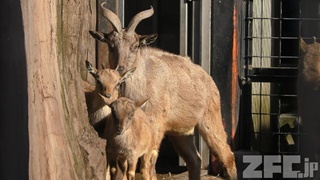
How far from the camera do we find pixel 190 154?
32.9 feet

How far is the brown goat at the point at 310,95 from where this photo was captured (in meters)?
9.38

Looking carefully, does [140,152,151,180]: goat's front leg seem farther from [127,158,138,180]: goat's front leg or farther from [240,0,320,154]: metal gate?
[240,0,320,154]: metal gate

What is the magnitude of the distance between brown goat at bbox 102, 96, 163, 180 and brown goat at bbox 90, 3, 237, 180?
0.30m

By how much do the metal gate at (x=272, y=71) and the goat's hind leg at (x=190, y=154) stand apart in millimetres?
967

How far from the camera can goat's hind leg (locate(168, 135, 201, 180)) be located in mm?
9992

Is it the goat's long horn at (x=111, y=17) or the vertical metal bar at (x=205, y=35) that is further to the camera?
the vertical metal bar at (x=205, y=35)

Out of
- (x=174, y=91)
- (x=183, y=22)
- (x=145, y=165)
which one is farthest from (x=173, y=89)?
(x=183, y=22)

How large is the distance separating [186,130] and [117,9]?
1775 mm

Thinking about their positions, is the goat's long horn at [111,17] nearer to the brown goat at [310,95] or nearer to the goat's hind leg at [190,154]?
the goat's hind leg at [190,154]

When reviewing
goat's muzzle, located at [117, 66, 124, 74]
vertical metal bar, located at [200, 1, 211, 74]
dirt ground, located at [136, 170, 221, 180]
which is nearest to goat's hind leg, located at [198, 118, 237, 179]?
dirt ground, located at [136, 170, 221, 180]

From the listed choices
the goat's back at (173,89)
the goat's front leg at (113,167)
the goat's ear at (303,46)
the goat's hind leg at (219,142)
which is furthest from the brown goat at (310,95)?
the goat's front leg at (113,167)

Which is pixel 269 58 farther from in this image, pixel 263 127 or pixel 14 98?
pixel 14 98

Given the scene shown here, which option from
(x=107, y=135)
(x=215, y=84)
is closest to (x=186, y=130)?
(x=215, y=84)

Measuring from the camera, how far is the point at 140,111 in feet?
28.8
